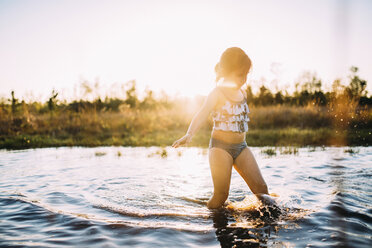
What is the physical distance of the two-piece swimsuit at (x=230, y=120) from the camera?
12.1 ft

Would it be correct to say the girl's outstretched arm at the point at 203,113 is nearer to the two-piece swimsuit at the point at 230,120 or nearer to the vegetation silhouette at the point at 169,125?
the two-piece swimsuit at the point at 230,120

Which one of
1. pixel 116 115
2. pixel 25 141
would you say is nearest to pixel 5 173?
pixel 25 141

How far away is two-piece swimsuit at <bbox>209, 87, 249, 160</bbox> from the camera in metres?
3.70

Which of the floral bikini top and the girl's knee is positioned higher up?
the floral bikini top

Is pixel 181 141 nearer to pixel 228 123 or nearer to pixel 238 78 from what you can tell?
pixel 228 123

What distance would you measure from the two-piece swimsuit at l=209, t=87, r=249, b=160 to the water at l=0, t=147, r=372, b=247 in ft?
2.88

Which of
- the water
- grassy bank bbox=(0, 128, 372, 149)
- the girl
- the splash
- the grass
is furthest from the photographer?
the grass

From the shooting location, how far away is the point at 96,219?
3740 millimetres

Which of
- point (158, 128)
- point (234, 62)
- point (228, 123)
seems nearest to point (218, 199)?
point (228, 123)

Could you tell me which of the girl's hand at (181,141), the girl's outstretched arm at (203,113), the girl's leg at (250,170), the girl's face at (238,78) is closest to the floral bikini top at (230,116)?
A: the girl's outstretched arm at (203,113)

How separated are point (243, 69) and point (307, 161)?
209 inches

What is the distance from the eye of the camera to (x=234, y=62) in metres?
3.63

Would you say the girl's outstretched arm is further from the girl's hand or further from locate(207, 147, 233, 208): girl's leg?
locate(207, 147, 233, 208): girl's leg

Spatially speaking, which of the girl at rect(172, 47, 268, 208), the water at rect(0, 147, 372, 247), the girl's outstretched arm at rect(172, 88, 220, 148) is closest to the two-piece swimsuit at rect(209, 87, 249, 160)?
the girl at rect(172, 47, 268, 208)
